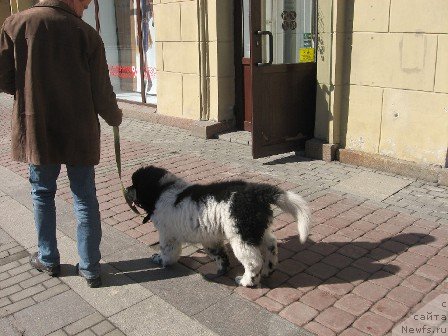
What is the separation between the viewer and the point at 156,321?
3105mm

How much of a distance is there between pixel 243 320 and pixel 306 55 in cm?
452

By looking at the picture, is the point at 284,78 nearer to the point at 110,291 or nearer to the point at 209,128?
the point at 209,128

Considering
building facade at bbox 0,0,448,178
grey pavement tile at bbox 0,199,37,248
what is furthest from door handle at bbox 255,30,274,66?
grey pavement tile at bbox 0,199,37,248

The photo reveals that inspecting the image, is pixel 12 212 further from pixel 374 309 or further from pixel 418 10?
pixel 418 10

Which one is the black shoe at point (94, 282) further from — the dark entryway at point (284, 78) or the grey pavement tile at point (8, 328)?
the dark entryway at point (284, 78)

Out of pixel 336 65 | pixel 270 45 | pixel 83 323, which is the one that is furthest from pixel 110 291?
pixel 336 65

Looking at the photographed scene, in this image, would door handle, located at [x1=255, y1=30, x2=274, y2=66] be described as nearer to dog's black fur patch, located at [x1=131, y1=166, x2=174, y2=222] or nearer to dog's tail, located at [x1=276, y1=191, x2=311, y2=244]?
dog's black fur patch, located at [x1=131, y1=166, x2=174, y2=222]

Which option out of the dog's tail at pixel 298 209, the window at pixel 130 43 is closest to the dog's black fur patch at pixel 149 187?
the dog's tail at pixel 298 209

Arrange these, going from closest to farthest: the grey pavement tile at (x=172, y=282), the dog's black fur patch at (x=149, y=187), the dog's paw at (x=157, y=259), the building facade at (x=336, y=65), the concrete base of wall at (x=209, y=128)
Result: the grey pavement tile at (x=172, y=282) → the dog's black fur patch at (x=149, y=187) → the dog's paw at (x=157, y=259) → the building facade at (x=336, y=65) → the concrete base of wall at (x=209, y=128)

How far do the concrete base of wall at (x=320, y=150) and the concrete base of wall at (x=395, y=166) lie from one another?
11 cm

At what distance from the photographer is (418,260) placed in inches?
149

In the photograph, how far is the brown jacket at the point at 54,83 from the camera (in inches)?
122

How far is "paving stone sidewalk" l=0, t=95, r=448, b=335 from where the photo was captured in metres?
3.18

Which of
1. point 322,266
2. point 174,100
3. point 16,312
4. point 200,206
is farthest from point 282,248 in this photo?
point 174,100
